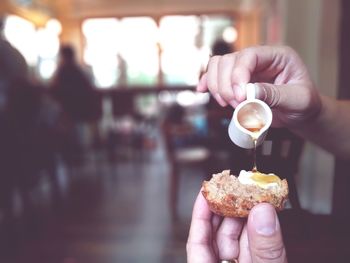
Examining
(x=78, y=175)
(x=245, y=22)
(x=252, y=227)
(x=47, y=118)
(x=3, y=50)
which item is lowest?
(x=78, y=175)

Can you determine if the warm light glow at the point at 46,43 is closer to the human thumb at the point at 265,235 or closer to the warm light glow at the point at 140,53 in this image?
the warm light glow at the point at 140,53

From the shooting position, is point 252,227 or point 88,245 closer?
point 252,227

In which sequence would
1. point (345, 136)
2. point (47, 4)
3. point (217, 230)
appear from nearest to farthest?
1. point (217, 230)
2. point (345, 136)
3. point (47, 4)

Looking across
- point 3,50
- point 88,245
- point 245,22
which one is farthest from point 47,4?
point 88,245

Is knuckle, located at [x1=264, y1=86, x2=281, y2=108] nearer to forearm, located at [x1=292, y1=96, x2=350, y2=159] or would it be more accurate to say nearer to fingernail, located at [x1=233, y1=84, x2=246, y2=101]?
fingernail, located at [x1=233, y1=84, x2=246, y2=101]

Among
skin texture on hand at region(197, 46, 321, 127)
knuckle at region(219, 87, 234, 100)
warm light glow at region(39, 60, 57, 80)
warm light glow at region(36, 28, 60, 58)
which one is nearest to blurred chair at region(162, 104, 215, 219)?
skin texture on hand at region(197, 46, 321, 127)

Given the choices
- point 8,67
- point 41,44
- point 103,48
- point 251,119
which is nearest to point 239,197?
point 251,119

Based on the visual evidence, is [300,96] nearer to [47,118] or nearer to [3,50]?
[3,50]

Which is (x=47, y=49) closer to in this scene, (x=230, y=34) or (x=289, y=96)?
(x=230, y=34)
